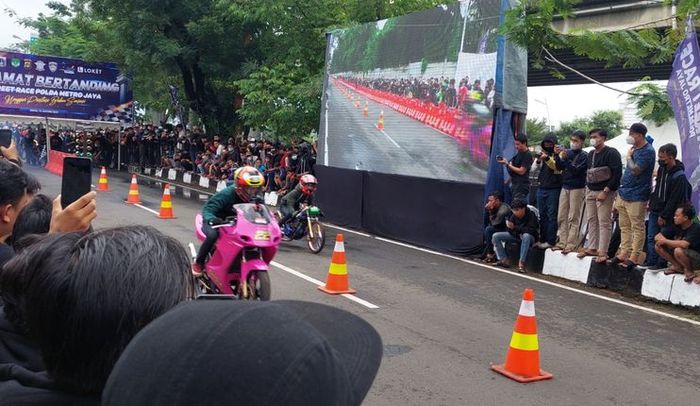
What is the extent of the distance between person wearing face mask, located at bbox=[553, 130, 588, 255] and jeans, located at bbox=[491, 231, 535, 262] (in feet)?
1.43

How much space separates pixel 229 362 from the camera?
1035 millimetres

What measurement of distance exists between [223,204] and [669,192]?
19.6ft

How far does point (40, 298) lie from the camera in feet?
4.74

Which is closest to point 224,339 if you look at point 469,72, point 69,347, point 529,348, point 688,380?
point 69,347

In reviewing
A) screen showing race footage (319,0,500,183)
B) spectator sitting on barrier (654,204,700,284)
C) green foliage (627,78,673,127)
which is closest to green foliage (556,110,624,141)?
green foliage (627,78,673,127)

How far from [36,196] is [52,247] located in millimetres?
2051

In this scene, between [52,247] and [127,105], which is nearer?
[52,247]

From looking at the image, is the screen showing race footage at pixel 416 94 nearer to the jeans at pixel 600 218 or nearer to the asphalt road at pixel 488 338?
the jeans at pixel 600 218

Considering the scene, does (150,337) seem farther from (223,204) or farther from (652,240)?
(652,240)

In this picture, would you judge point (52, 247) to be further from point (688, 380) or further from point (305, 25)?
point (305, 25)

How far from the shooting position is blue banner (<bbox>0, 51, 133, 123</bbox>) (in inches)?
1083

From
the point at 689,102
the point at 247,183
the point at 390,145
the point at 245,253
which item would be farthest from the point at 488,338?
the point at 390,145

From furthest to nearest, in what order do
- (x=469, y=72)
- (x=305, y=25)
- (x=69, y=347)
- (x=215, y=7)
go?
(x=215, y=7), (x=305, y=25), (x=469, y=72), (x=69, y=347)

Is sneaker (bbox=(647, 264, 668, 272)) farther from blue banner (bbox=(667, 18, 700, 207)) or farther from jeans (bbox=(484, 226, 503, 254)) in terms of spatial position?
jeans (bbox=(484, 226, 503, 254))
